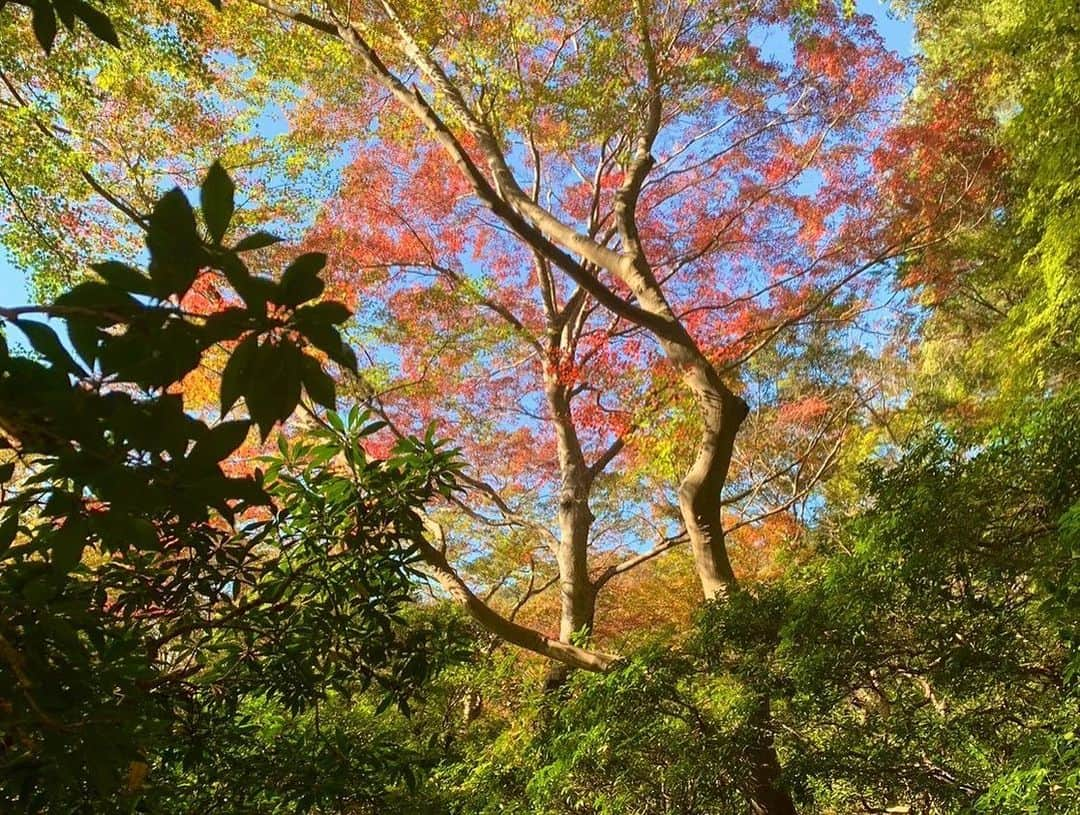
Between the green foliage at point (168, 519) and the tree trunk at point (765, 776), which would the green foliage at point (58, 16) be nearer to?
the green foliage at point (168, 519)

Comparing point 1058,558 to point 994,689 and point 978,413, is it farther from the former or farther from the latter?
point 978,413

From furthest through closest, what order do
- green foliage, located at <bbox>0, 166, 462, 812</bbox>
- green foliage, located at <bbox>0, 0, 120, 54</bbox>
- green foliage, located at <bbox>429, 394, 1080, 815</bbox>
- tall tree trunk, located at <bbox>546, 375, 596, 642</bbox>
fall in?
tall tree trunk, located at <bbox>546, 375, 596, 642</bbox> → green foliage, located at <bbox>429, 394, 1080, 815</bbox> → green foliage, located at <bbox>0, 0, 120, 54</bbox> → green foliage, located at <bbox>0, 166, 462, 812</bbox>

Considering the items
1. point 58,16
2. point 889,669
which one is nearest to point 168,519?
point 58,16

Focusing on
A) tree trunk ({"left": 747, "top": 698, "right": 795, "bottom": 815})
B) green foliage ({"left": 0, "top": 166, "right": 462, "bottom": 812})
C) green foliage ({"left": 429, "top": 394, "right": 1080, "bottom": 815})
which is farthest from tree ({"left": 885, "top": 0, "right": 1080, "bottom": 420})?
green foliage ({"left": 0, "top": 166, "right": 462, "bottom": 812})

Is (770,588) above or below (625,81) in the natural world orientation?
below

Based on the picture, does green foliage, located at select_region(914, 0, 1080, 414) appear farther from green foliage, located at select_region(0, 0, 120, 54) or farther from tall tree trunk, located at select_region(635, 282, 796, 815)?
green foliage, located at select_region(0, 0, 120, 54)

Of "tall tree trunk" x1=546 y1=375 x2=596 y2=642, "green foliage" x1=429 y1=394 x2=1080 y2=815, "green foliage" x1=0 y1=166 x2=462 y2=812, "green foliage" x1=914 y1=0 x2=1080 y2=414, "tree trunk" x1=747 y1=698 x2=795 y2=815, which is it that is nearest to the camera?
"green foliage" x1=0 y1=166 x2=462 y2=812

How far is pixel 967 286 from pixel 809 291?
6.90 ft

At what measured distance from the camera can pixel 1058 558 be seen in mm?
2020

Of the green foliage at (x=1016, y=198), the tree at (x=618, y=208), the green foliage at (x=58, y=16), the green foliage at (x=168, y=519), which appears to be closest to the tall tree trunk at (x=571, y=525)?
the tree at (x=618, y=208)

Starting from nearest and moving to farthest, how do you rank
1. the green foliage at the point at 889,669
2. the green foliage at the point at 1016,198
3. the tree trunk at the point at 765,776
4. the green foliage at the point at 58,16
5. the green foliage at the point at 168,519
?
the green foliage at the point at 168,519
the green foliage at the point at 58,16
the green foliage at the point at 889,669
the tree trunk at the point at 765,776
the green foliage at the point at 1016,198

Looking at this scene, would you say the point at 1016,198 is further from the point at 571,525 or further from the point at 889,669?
the point at 889,669

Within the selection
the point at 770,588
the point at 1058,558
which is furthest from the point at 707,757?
the point at 1058,558

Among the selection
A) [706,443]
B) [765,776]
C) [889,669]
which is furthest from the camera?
[706,443]
